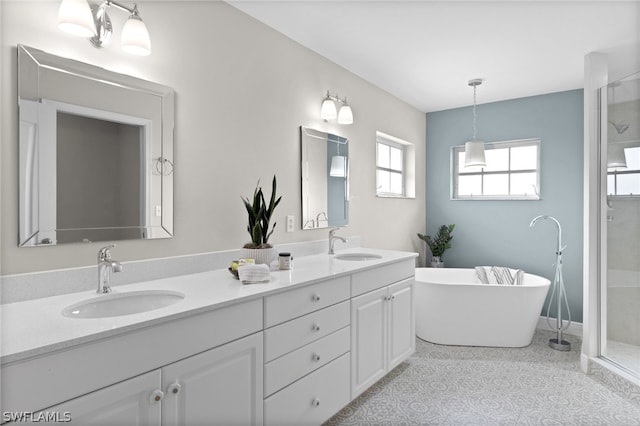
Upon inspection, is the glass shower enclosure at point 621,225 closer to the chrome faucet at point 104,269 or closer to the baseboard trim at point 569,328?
the baseboard trim at point 569,328

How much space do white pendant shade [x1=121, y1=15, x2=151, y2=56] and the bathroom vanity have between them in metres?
1.04

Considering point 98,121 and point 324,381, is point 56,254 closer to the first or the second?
point 98,121

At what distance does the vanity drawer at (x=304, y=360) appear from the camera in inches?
60.3

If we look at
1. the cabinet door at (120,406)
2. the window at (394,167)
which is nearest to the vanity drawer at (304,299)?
the cabinet door at (120,406)

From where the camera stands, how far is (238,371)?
1.38 meters

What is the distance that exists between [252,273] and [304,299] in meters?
0.29

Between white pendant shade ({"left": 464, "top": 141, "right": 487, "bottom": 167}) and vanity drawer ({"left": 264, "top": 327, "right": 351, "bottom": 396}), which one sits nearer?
vanity drawer ({"left": 264, "top": 327, "right": 351, "bottom": 396})

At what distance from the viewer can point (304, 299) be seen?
66.7 inches

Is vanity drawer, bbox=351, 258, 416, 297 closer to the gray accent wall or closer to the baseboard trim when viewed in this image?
the gray accent wall

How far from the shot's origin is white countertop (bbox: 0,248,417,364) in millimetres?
925

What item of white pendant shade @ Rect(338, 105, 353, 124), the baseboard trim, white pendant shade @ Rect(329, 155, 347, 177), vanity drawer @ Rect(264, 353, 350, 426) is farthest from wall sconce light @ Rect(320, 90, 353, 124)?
the baseboard trim

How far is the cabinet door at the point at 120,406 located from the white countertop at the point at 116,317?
17cm

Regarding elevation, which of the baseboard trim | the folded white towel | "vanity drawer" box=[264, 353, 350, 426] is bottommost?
the baseboard trim

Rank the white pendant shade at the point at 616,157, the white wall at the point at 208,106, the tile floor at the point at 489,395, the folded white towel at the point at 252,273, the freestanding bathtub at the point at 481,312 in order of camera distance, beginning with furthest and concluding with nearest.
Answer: the freestanding bathtub at the point at 481,312 < the white pendant shade at the point at 616,157 < the tile floor at the point at 489,395 < the folded white towel at the point at 252,273 < the white wall at the point at 208,106
